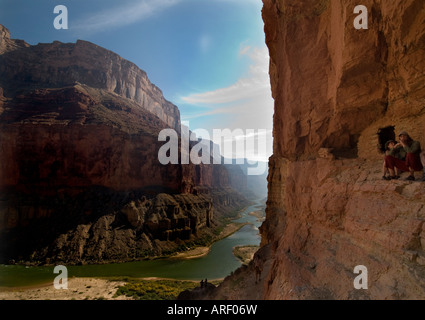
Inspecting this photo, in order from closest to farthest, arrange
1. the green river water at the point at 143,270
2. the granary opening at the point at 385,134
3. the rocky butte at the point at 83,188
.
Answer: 1. the granary opening at the point at 385,134
2. the green river water at the point at 143,270
3. the rocky butte at the point at 83,188

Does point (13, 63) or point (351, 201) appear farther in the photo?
point (13, 63)

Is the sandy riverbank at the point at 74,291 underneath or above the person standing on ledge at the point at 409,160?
underneath

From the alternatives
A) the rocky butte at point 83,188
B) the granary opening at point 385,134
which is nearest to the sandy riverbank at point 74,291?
the rocky butte at point 83,188

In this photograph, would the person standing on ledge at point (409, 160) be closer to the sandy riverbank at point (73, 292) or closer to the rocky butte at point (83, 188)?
the sandy riverbank at point (73, 292)

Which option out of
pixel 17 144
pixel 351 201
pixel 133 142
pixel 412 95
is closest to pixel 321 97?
pixel 412 95

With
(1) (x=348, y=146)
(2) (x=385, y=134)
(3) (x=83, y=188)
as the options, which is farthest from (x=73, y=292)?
(2) (x=385, y=134)

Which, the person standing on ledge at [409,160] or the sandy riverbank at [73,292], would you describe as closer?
the person standing on ledge at [409,160]
